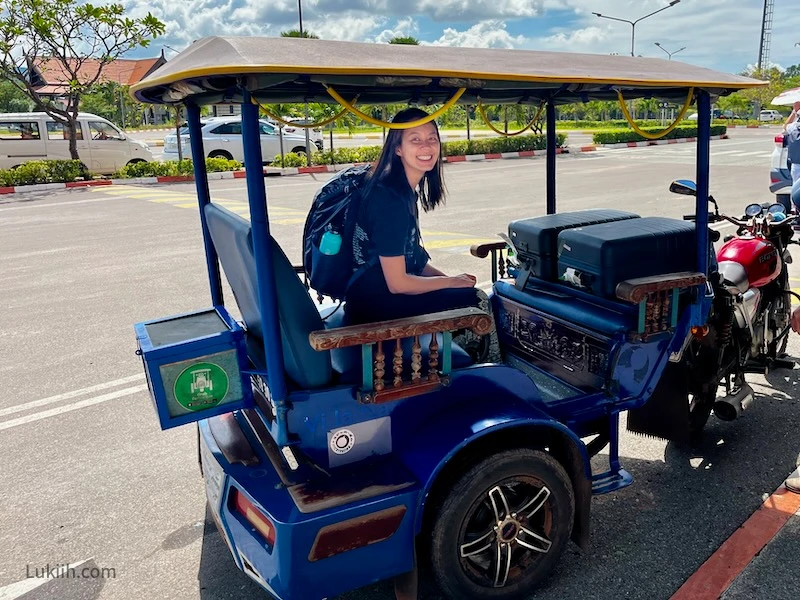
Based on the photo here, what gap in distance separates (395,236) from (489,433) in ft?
2.59

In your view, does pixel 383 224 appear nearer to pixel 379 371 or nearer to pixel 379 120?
pixel 379 120

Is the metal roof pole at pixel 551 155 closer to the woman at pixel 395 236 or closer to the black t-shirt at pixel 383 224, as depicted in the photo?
the woman at pixel 395 236

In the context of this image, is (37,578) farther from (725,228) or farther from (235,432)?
(725,228)

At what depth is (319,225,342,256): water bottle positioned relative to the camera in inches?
105

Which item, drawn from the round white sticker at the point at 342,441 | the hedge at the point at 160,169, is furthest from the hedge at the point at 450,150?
the round white sticker at the point at 342,441

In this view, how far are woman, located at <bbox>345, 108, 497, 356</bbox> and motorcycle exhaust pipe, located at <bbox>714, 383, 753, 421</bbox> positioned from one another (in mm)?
1792

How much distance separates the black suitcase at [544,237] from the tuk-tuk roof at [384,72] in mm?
660

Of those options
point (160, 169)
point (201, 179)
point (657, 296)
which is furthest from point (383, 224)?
point (160, 169)

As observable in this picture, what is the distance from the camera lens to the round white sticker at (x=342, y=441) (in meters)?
2.41

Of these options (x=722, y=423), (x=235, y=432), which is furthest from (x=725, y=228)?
(x=235, y=432)

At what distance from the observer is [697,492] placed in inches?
130

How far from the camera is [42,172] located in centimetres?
1692

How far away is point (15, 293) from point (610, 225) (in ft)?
21.2

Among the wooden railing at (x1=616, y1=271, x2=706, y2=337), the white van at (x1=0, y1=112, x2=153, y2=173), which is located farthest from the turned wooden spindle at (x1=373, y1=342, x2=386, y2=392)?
the white van at (x1=0, y1=112, x2=153, y2=173)
